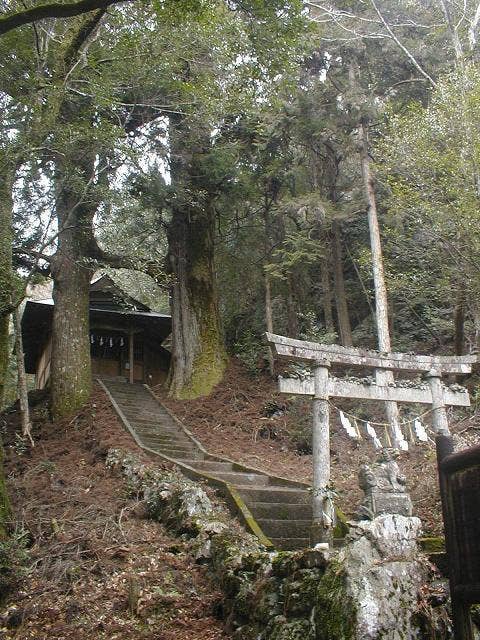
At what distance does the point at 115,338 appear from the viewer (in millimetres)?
23156

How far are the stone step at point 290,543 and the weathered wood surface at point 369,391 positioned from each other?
2.14m

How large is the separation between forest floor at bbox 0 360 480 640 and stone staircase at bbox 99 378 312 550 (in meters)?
0.60

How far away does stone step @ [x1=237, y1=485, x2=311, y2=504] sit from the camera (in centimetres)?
926

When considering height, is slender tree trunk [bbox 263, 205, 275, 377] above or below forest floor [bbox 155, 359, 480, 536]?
above

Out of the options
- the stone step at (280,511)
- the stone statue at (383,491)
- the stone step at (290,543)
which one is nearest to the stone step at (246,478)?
the stone step at (280,511)

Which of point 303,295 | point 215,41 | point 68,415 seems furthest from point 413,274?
point 68,415

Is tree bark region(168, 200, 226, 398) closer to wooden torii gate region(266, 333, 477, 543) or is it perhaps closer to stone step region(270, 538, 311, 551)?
wooden torii gate region(266, 333, 477, 543)

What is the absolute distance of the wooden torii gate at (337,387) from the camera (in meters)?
8.63

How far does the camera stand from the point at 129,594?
6.58m

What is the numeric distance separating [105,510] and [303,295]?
13.9 metres

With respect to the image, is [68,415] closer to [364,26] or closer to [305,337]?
[305,337]

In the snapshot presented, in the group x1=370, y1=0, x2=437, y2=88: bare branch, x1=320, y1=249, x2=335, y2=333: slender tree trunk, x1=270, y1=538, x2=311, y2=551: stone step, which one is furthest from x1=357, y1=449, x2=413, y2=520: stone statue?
x1=370, y1=0, x2=437, y2=88: bare branch

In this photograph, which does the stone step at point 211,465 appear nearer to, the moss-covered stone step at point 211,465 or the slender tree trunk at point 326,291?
the moss-covered stone step at point 211,465

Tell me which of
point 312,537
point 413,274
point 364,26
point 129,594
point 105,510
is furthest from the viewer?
point 364,26
